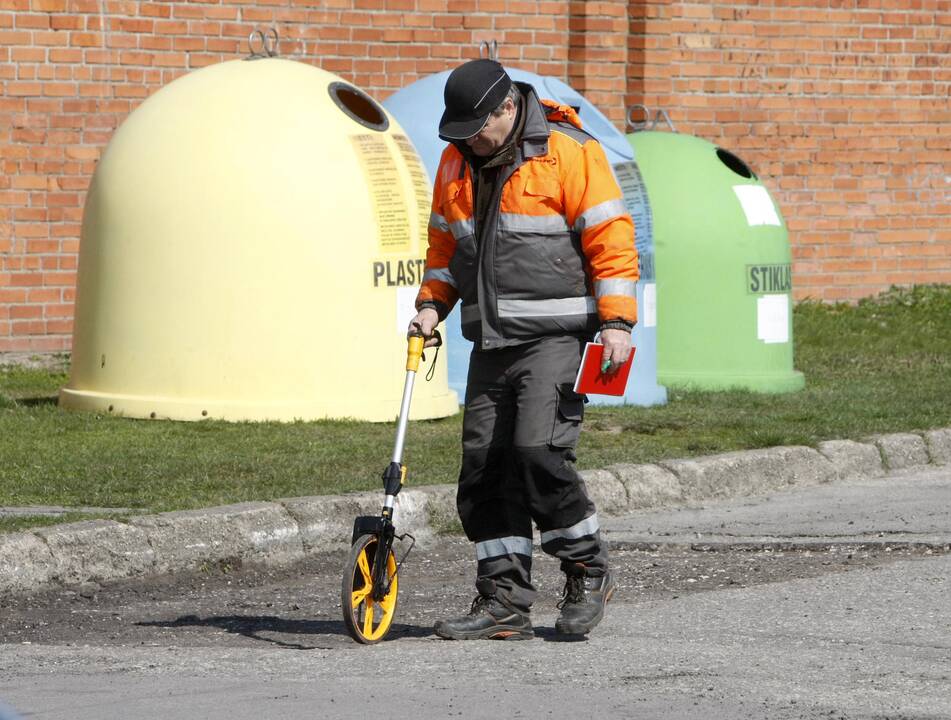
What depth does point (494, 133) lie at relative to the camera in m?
5.01

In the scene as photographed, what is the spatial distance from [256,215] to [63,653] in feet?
13.2

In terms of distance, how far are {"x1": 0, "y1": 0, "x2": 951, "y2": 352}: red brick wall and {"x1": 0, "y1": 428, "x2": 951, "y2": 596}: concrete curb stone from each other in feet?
17.6

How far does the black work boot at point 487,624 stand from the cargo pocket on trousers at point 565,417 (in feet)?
1.69

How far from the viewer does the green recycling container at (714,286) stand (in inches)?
421

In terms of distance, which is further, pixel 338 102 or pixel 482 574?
pixel 338 102

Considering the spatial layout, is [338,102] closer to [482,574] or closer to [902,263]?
[482,574]

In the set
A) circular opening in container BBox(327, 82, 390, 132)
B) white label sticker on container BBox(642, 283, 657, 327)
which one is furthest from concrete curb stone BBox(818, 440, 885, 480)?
circular opening in container BBox(327, 82, 390, 132)

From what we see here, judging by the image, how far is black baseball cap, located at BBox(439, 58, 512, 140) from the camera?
16.4 feet

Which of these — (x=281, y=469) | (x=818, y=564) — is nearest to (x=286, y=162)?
(x=281, y=469)

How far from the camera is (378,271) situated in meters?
8.77

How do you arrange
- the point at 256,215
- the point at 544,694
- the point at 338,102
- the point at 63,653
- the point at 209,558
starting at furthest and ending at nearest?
the point at 338,102 < the point at 256,215 < the point at 209,558 < the point at 63,653 < the point at 544,694

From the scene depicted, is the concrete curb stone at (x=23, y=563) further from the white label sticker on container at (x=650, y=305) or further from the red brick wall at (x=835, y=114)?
the red brick wall at (x=835, y=114)

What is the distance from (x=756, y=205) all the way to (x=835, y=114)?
462 centimetres

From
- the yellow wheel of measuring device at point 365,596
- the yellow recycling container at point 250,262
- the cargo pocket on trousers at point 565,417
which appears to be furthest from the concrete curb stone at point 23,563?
the yellow recycling container at point 250,262
